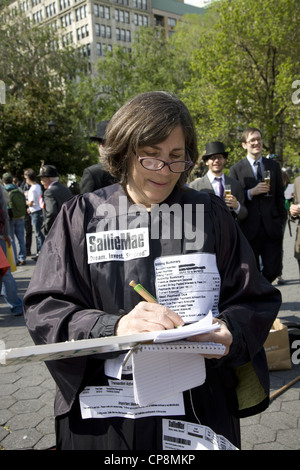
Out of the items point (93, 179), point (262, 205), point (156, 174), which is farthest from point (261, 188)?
point (156, 174)

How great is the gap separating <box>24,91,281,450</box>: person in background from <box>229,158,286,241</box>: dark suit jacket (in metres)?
3.78

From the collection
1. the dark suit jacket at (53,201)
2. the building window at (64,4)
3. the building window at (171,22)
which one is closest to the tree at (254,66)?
the dark suit jacket at (53,201)

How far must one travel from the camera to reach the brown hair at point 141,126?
1573mm

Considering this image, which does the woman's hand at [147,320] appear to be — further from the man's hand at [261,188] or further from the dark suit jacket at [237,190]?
the man's hand at [261,188]

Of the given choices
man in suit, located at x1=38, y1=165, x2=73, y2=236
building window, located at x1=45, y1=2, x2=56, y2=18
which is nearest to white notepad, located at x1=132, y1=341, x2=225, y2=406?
man in suit, located at x1=38, y1=165, x2=73, y2=236

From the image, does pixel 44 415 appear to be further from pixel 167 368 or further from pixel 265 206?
pixel 265 206

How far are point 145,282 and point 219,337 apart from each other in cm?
32

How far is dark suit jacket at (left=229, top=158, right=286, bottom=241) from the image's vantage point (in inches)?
211

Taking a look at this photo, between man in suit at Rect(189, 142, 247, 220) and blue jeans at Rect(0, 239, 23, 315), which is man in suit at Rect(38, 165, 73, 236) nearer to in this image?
blue jeans at Rect(0, 239, 23, 315)

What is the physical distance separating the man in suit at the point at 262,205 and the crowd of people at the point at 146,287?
12.4ft

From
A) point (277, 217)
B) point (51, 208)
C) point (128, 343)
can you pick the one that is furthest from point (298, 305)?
point (128, 343)

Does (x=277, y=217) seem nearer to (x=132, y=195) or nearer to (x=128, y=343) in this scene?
(x=132, y=195)

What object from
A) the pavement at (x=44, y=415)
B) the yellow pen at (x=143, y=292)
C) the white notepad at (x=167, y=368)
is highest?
the yellow pen at (x=143, y=292)

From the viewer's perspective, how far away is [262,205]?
17.7ft
